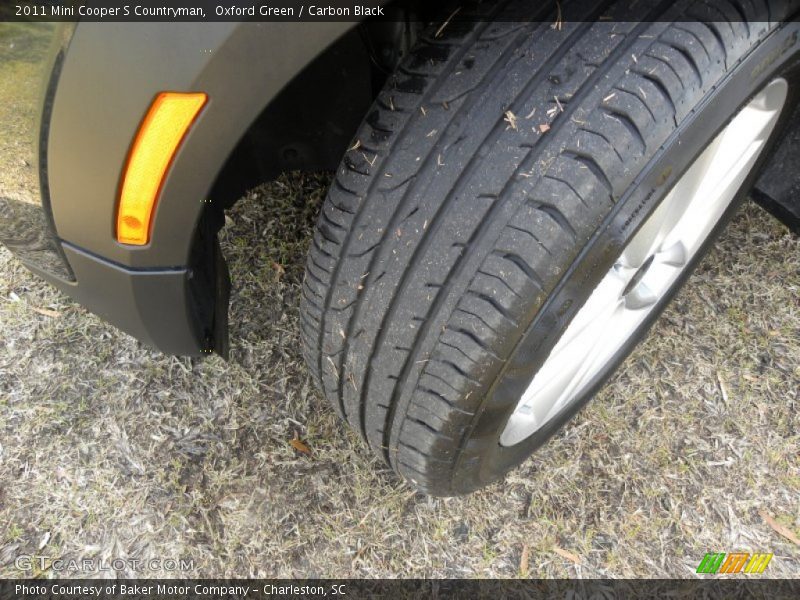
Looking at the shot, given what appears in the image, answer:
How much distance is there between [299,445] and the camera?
5.64 ft

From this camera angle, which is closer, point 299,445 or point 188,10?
point 188,10

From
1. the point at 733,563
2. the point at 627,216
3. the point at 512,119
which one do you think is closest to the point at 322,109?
the point at 512,119

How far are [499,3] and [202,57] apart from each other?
464 mm

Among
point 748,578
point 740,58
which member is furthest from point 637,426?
point 740,58

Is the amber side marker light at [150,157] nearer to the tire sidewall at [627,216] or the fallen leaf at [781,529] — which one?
the tire sidewall at [627,216]

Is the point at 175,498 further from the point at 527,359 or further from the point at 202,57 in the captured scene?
the point at 202,57

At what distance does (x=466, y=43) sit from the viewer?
3.43 feet

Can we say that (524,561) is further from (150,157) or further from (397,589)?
(150,157)

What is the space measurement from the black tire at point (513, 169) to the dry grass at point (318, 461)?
0.58 meters

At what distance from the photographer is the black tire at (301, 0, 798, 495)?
3.25 ft

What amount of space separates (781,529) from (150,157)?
166 centimetres

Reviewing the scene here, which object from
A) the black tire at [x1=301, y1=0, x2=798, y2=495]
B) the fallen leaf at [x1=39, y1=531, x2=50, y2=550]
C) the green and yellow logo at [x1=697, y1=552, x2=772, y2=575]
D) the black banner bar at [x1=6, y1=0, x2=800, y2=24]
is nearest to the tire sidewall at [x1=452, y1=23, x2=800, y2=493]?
the black tire at [x1=301, y1=0, x2=798, y2=495]

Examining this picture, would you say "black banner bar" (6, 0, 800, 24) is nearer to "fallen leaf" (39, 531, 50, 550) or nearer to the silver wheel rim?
the silver wheel rim

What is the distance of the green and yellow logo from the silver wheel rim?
498 millimetres
